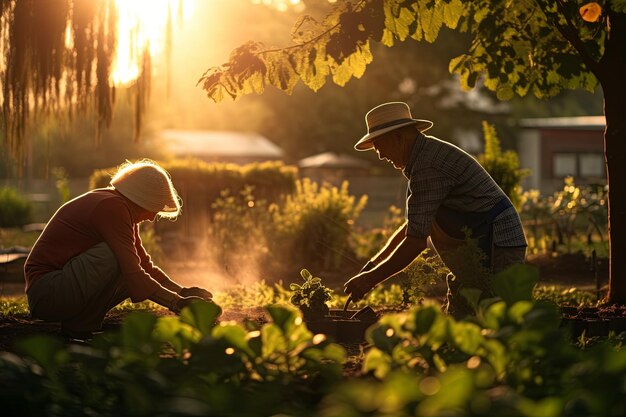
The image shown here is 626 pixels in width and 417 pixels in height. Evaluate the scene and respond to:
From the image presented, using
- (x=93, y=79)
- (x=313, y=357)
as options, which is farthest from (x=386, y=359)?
(x=93, y=79)

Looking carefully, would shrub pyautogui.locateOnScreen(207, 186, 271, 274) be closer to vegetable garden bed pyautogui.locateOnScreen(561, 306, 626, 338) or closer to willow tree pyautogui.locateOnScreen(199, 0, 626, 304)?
willow tree pyautogui.locateOnScreen(199, 0, 626, 304)

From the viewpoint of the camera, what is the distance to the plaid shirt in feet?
16.6

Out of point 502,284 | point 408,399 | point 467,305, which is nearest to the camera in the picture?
point 408,399

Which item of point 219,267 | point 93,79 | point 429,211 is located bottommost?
point 219,267

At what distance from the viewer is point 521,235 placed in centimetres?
557

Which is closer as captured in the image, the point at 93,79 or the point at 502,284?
the point at 502,284

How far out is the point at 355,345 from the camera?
4.93 metres

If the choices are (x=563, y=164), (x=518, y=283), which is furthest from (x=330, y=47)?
(x=563, y=164)

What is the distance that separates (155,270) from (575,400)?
4161 mm

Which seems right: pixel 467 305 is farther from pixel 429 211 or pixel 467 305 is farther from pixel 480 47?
pixel 480 47

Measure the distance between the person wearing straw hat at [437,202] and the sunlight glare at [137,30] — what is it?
7.71 ft

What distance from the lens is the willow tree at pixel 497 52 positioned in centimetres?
632

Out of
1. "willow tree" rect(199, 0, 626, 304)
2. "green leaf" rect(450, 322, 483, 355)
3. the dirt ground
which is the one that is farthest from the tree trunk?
"green leaf" rect(450, 322, 483, 355)

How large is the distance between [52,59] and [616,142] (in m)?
4.42
